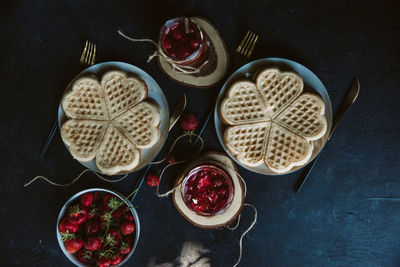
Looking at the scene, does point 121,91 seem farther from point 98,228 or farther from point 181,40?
point 98,228

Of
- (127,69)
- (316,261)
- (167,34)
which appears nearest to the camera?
(167,34)

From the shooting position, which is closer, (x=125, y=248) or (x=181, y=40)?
(x=181, y=40)

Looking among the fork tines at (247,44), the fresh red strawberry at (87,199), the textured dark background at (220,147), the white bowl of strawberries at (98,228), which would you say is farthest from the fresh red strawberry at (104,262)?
the fork tines at (247,44)

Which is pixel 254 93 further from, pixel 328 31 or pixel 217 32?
pixel 328 31

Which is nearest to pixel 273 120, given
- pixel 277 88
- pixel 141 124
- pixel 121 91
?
pixel 277 88

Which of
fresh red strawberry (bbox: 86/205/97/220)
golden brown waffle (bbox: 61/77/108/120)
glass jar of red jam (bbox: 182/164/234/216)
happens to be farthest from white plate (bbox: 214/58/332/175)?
fresh red strawberry (bbox: 86/205/97/220)

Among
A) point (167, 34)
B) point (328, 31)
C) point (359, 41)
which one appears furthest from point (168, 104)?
point (359, 41)

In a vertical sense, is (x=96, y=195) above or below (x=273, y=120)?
below
